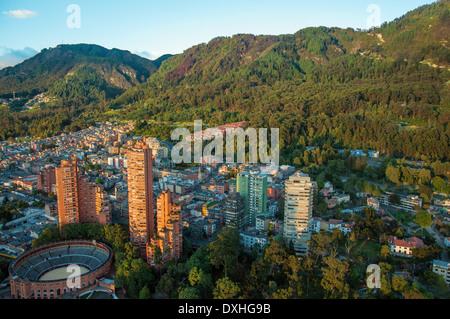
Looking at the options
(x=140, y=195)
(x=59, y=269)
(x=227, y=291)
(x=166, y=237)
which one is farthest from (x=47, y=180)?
(x=227, y=291)

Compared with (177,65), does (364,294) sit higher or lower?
lower

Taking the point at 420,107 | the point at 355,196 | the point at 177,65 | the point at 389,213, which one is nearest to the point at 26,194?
the point at 355,196

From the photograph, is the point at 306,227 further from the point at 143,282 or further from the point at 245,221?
the point at 143,282

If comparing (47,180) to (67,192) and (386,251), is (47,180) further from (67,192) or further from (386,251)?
(386,251)

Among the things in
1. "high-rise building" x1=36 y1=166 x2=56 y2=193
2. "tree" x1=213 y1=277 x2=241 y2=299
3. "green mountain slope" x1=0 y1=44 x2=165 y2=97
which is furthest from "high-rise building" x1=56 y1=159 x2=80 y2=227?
"green mountain slope" x1=0 y1=44 x2=165 y2=97

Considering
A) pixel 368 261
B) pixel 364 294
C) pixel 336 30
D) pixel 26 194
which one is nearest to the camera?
pixel 364 294
